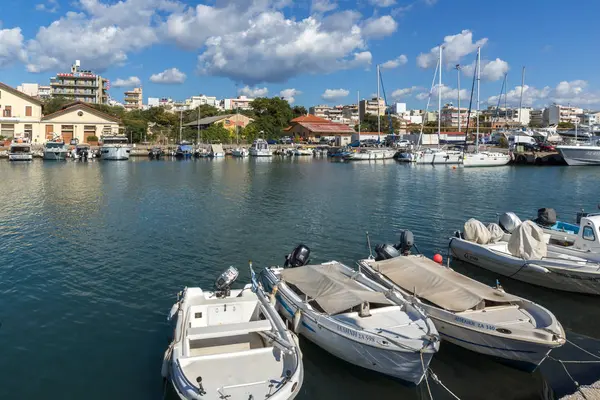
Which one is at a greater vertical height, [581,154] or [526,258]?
[581,154]

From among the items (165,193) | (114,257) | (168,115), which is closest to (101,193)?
(165,193)

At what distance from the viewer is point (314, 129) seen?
12656 centimetres

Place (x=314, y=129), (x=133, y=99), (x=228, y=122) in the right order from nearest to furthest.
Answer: (x=228, y=122), (x=314, y=129), (x=133, y=99)

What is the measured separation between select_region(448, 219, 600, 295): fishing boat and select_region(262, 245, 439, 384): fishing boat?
6685 millimetres

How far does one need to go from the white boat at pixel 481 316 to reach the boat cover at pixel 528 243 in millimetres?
4707

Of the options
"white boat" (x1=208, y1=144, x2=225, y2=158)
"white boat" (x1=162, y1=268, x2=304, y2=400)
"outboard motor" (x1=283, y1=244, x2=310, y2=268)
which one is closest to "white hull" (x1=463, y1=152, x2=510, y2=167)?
"white boat" (x1=208, y1=144, x2=225, y2=158)

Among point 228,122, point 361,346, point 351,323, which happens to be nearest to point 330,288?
point 351,323

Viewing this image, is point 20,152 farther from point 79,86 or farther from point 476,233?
point 476,233

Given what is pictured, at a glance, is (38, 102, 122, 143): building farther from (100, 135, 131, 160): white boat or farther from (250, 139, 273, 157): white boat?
(250, 139, 273, 157): white boat

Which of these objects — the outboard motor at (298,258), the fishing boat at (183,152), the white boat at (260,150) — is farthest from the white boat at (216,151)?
the outboard motor at (298,258)

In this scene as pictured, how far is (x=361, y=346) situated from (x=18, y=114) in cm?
9722

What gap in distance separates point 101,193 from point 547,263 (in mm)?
35073

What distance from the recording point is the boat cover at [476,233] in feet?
62.0

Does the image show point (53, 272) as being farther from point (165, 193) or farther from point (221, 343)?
point (165, 193)
